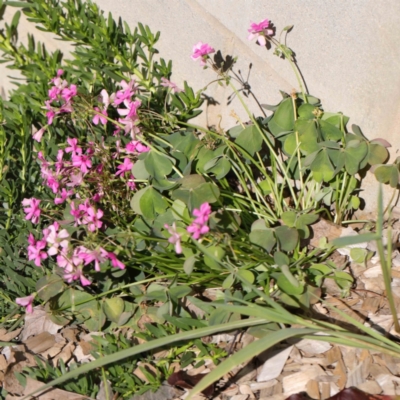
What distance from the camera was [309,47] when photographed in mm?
2020

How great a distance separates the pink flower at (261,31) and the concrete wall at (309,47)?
0.06m

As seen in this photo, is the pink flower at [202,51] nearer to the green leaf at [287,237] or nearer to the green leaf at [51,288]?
the green leaf at [287,237]

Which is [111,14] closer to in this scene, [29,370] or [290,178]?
[290,178]

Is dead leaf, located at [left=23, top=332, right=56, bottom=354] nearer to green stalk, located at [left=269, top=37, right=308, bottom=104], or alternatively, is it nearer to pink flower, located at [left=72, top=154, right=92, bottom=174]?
pink flower, located at [left=72, top=154, right=92, bottom=174]

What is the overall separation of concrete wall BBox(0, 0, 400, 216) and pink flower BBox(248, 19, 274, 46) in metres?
Result: 0.06

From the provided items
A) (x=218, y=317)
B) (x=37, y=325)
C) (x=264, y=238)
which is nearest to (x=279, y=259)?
(x=264, y=238)

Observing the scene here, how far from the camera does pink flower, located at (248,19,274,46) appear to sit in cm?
200

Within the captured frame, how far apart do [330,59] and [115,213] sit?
0.91 meters

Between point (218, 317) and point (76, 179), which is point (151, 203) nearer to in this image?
point (76, 179)

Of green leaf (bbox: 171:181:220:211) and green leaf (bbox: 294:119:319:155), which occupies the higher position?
green leaf (bbox: 294:119:319:155)

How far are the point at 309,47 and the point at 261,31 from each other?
0.57 ft

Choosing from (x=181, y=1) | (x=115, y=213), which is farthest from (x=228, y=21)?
(x=115, y=213)

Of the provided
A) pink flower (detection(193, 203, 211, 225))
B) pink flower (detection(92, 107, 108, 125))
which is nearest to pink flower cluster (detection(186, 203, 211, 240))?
pink flower (detection(193, 203, 211, 225))

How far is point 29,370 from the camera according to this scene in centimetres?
186
